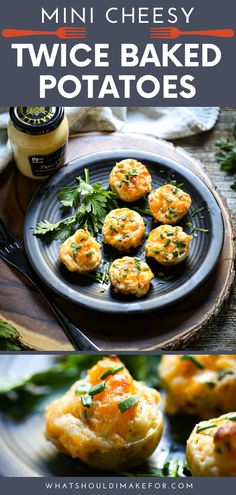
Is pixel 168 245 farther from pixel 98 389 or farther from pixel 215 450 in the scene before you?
pixel 215 450

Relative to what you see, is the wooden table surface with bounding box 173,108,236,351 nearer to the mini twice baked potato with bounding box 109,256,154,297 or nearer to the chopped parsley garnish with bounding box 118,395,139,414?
the mini twice baked potato with bounding box 109,256,154,297

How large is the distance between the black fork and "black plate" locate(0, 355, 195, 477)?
0.22m

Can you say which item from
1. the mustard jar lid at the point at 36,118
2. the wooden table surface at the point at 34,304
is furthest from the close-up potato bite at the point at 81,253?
the mustard jar lid at the point at 36,118

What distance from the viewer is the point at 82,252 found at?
2605mm

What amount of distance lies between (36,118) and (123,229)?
1.58 ft

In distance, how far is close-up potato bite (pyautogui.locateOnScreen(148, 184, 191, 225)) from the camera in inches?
108

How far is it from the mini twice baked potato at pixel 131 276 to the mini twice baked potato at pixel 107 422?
268 millimetres

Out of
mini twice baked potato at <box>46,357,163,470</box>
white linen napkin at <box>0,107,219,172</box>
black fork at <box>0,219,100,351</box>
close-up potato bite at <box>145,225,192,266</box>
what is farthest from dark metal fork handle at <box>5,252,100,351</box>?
white linen napkin at <box>0,107,219,172</box>

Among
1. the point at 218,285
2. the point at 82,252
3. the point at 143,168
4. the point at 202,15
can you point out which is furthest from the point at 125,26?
the point at 218,285

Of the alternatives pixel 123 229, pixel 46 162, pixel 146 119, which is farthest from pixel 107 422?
pixel 146 119

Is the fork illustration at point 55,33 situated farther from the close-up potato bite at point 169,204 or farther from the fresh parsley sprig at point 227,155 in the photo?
the fresh parsley sprig at point 227,155

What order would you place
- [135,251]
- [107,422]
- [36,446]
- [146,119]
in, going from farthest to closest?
1. [146,119]
2. [135,251]
3. [36,446]
4. [107,422]

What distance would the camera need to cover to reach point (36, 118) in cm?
275

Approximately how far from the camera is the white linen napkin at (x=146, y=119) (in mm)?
3127
